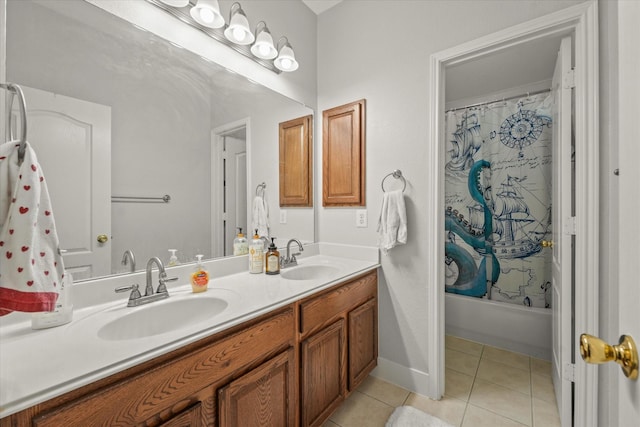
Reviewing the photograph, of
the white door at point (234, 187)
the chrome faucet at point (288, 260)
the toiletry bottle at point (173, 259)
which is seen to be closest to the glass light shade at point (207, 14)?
the white door at point (234, 187)

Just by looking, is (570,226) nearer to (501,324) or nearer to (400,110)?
(400,110)

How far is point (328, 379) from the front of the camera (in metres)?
1.41

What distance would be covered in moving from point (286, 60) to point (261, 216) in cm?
101

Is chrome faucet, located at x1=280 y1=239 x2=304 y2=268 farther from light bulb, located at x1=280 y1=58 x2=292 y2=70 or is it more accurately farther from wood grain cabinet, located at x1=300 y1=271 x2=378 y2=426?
light bulb, located at x1=280 y1=58 x2=292 y2=70

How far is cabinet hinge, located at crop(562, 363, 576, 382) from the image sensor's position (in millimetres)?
1367

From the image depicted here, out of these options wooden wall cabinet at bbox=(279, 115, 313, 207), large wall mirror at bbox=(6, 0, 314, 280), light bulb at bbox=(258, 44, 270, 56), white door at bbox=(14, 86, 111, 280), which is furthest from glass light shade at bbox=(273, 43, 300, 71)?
white door at bbox=(14, 86, 111, 280)

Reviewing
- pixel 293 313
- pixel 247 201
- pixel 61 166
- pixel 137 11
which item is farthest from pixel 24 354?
pixel 137 11

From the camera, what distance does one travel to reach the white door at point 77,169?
3.22 feet

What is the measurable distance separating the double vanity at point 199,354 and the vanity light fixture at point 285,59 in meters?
1.24

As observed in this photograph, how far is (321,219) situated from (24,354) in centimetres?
168

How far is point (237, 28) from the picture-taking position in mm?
1466

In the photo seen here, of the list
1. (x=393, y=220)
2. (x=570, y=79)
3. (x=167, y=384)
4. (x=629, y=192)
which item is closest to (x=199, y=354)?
(x=167, y=384)

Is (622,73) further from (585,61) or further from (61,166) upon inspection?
(61,166)

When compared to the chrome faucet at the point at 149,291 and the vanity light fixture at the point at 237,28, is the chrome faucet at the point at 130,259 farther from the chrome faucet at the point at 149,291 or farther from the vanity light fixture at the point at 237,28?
the vanity light fixture at the point at 237,28
